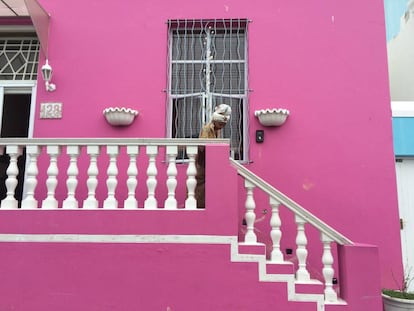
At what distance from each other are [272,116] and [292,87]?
512mm

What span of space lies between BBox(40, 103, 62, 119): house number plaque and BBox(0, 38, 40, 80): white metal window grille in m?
0.54

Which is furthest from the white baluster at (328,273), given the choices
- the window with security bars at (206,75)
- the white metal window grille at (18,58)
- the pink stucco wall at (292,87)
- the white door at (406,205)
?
the white metal window grille at (18,58)

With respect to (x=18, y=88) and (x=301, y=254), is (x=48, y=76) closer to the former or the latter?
(x=18, y=88)

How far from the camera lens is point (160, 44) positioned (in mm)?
4469

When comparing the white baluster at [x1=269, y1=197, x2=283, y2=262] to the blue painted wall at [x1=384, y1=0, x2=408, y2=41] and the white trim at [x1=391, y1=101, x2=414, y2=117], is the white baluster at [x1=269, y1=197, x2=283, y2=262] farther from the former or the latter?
the blue painted wall at [x1=384, y1=0, x2=408, y2=41]

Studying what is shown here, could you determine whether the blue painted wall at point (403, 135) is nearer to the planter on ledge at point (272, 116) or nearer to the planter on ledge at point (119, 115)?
the planter on ledge at point (272, 116)

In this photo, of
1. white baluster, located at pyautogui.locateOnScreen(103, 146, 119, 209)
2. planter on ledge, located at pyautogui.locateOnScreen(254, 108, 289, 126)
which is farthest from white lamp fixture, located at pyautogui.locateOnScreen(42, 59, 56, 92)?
planter on ledge, located at pyautogui.locateOnScreen(254, 108, 289, 126)

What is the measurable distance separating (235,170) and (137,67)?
2.06m

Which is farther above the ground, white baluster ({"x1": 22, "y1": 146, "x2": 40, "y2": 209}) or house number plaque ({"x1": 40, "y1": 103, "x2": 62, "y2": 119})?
house number plaque ({"x1": 40, "y1": 103, "x2": 62, "y2": 119})

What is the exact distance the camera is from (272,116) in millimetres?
4129

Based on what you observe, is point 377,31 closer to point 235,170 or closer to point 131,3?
point 235,170

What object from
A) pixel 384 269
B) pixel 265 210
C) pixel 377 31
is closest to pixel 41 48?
pixel 265 210

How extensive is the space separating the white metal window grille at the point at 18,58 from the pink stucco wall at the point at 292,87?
0.38m

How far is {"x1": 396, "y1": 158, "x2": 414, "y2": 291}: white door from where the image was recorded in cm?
435
